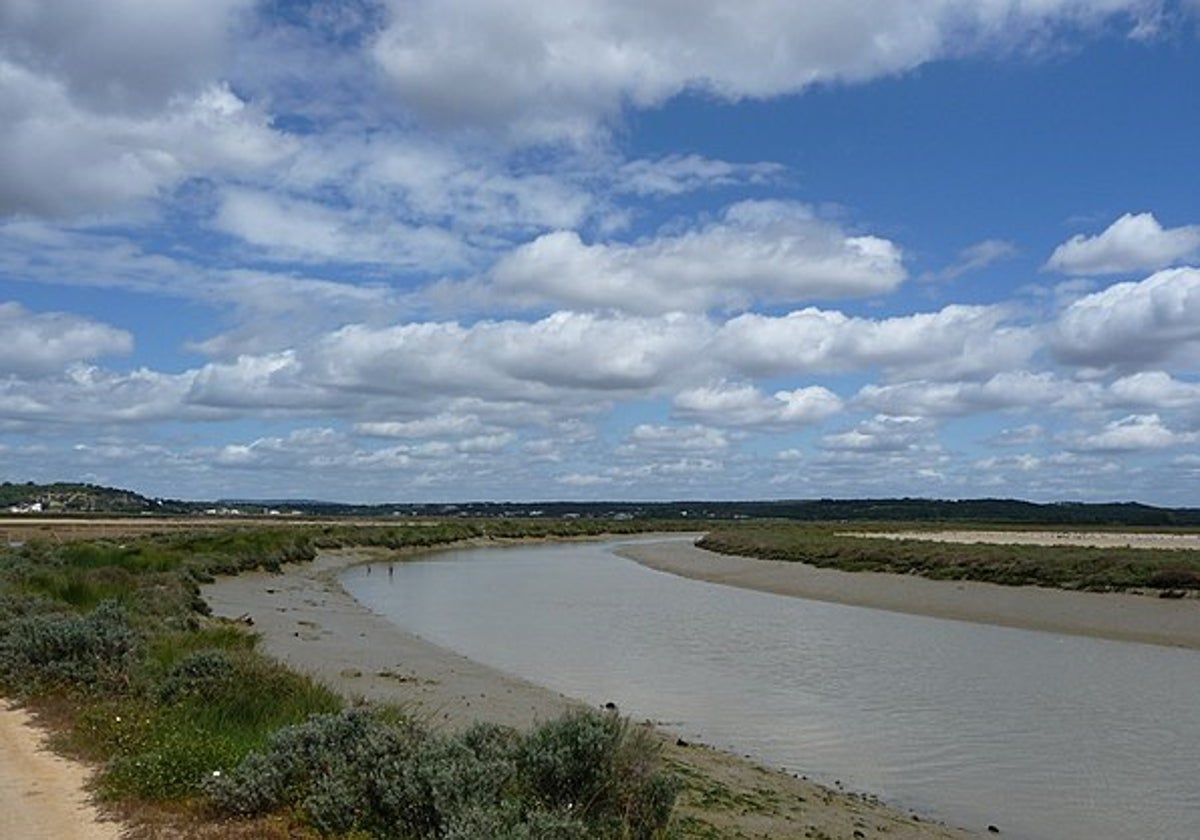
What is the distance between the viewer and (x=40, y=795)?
30.1 feet

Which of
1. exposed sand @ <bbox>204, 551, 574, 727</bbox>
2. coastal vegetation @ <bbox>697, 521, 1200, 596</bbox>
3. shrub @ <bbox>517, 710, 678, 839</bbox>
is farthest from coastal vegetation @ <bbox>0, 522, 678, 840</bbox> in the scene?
coastal vegetation @ <bbox>697, 521, 1200, 596</bbox>

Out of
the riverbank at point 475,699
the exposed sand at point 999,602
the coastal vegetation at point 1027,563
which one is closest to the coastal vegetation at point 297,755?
the riverbank at point 475,699

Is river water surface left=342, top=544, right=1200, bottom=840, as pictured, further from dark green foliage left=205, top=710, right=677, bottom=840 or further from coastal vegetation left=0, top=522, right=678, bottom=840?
coastal vegetation left=0, top=522, right=678, bottom=840

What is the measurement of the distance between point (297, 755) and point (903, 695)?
44.1 ft

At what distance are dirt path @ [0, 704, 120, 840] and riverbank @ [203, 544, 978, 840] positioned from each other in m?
4.01

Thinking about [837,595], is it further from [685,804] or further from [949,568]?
[685,804]

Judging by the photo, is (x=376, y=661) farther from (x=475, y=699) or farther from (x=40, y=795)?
(x=40, y=795)

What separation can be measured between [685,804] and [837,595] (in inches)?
1266

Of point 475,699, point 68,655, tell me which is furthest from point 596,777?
point 475,699

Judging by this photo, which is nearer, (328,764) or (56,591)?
(328,764)

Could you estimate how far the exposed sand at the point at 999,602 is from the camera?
29078 millimetres

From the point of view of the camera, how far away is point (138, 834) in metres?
8.09

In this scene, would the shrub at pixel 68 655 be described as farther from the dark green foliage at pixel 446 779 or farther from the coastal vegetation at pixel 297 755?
the dark green foliage at pixel 446 779

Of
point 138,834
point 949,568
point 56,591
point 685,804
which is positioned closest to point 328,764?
point 138,834
